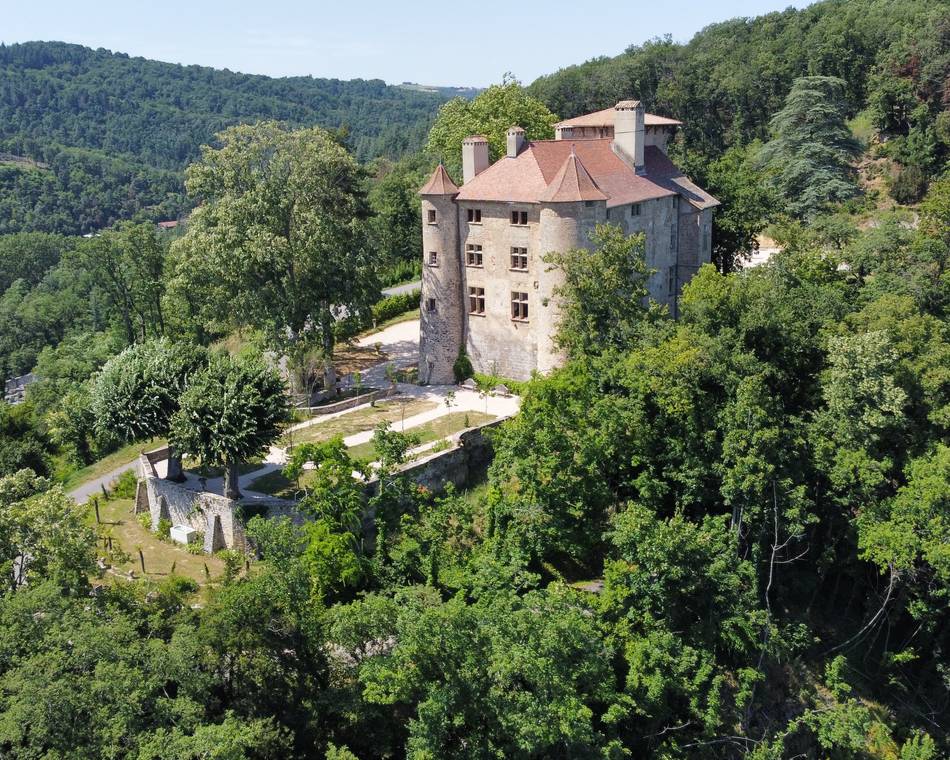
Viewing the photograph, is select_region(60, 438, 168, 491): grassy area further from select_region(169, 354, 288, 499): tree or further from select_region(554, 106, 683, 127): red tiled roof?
select_region(554, 106, 683, 127): red tiled roof

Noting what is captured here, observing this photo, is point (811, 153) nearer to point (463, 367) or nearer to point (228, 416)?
point (463, 367)

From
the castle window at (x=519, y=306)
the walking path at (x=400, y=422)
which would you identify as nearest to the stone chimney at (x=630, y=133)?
the castle window at (x=519, y=306)

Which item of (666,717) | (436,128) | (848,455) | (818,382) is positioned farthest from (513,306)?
(436,128)

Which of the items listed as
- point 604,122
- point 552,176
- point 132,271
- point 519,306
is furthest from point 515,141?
point 132,271

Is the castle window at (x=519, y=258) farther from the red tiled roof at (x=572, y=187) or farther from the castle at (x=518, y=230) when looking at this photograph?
the red tiled roof at (x=572, y=187)

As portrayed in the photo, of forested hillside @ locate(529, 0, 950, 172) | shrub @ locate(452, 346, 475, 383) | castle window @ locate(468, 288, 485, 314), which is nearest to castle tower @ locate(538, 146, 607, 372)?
castle window @ locate(468, 288, 485, 314)

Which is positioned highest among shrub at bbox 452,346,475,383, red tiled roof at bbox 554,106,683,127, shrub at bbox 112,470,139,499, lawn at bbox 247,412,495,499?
red tiled roof at bbox 554,106,683,127

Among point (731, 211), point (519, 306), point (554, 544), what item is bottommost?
point (554, 544)
